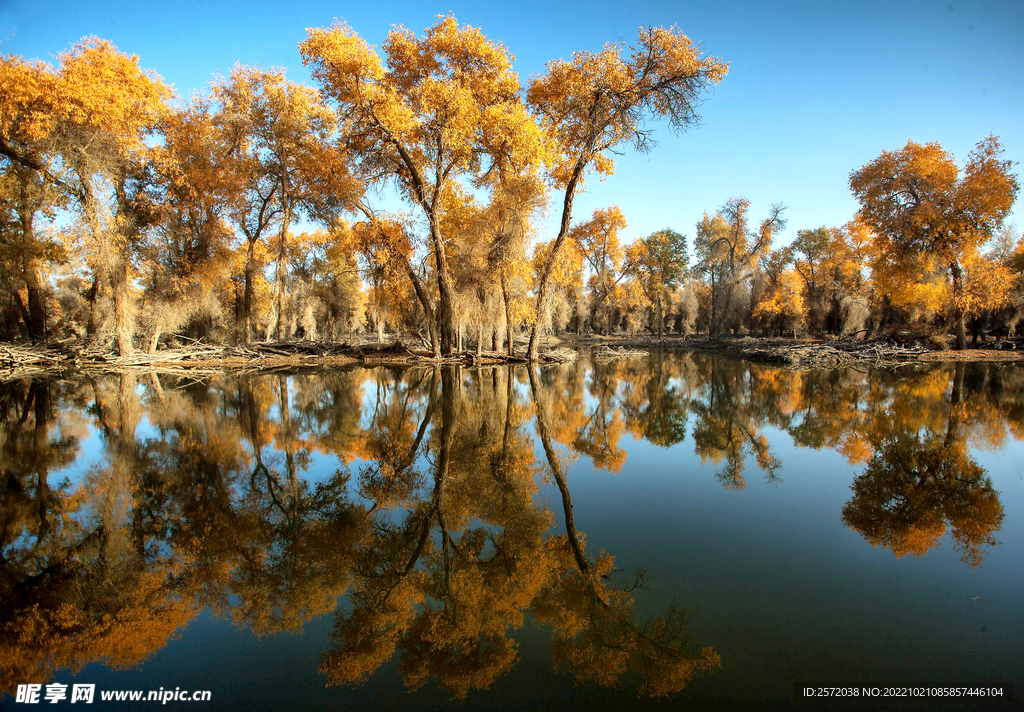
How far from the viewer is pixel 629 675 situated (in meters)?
2.46

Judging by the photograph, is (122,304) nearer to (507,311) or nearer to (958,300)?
(507,311)

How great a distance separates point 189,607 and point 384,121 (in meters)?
16.1

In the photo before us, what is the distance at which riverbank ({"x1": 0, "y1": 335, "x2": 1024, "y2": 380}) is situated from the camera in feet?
62.6

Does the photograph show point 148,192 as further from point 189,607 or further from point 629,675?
point 629,675

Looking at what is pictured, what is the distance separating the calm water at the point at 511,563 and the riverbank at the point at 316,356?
12.4 m

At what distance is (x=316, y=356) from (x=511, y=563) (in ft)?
67.6

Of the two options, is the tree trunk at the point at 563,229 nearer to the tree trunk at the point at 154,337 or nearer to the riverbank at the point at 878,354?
the riverbank at the point at 878,354

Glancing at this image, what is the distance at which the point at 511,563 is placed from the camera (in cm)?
351

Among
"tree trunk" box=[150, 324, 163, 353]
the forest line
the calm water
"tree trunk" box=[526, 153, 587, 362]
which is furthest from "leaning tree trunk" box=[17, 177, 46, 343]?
"tree trunk" box=[526, 153, 587, 362]

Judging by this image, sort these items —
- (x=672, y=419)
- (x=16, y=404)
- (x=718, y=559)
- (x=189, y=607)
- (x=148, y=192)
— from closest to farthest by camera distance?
(x=189, y=607) < (x=718, y=559) < (x=672, y=419) < (x=16, y=404) < (x=148, y=192)

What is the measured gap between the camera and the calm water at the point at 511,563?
2.48 metres

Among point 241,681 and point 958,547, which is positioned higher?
point 958,547

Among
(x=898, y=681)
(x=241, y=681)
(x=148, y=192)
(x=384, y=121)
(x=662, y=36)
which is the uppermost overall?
(x=662, y=36)

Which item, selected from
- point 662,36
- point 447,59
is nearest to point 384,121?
point 447,59
